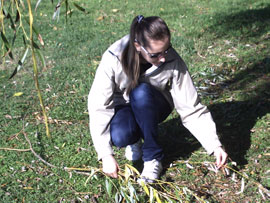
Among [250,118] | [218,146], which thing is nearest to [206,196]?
[218,146]

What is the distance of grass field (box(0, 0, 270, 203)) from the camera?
2.81 meters

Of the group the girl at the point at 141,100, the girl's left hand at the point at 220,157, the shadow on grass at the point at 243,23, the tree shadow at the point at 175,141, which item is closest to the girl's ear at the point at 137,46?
the girl at the point at 141,100

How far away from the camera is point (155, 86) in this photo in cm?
289

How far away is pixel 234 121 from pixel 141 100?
1.10 metres

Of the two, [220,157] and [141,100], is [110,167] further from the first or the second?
[220,157]

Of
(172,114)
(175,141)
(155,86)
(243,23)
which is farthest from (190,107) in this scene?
(243,23)

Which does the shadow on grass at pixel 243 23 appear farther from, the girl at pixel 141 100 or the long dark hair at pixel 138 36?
the long dark hair at pixel 138 36

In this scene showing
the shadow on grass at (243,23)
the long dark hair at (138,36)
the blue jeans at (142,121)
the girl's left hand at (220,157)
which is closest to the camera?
the long dark hair at (138,36)

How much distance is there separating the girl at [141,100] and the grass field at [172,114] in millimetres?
190

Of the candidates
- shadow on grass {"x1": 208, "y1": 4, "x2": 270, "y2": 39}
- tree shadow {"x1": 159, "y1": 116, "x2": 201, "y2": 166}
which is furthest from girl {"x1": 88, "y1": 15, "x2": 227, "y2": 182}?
shadow on grass {"x1": 208, "y1": 4, "x2": 270, "y2": 39}

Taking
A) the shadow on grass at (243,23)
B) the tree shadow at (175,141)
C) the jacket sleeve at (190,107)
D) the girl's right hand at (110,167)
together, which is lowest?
the tree shadow at (175,141)

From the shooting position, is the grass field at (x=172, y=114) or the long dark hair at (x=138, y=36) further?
the grass field at (x=172, y=114)

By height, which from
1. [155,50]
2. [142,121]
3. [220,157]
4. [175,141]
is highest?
[155,50]

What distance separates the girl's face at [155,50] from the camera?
8.11 feet
